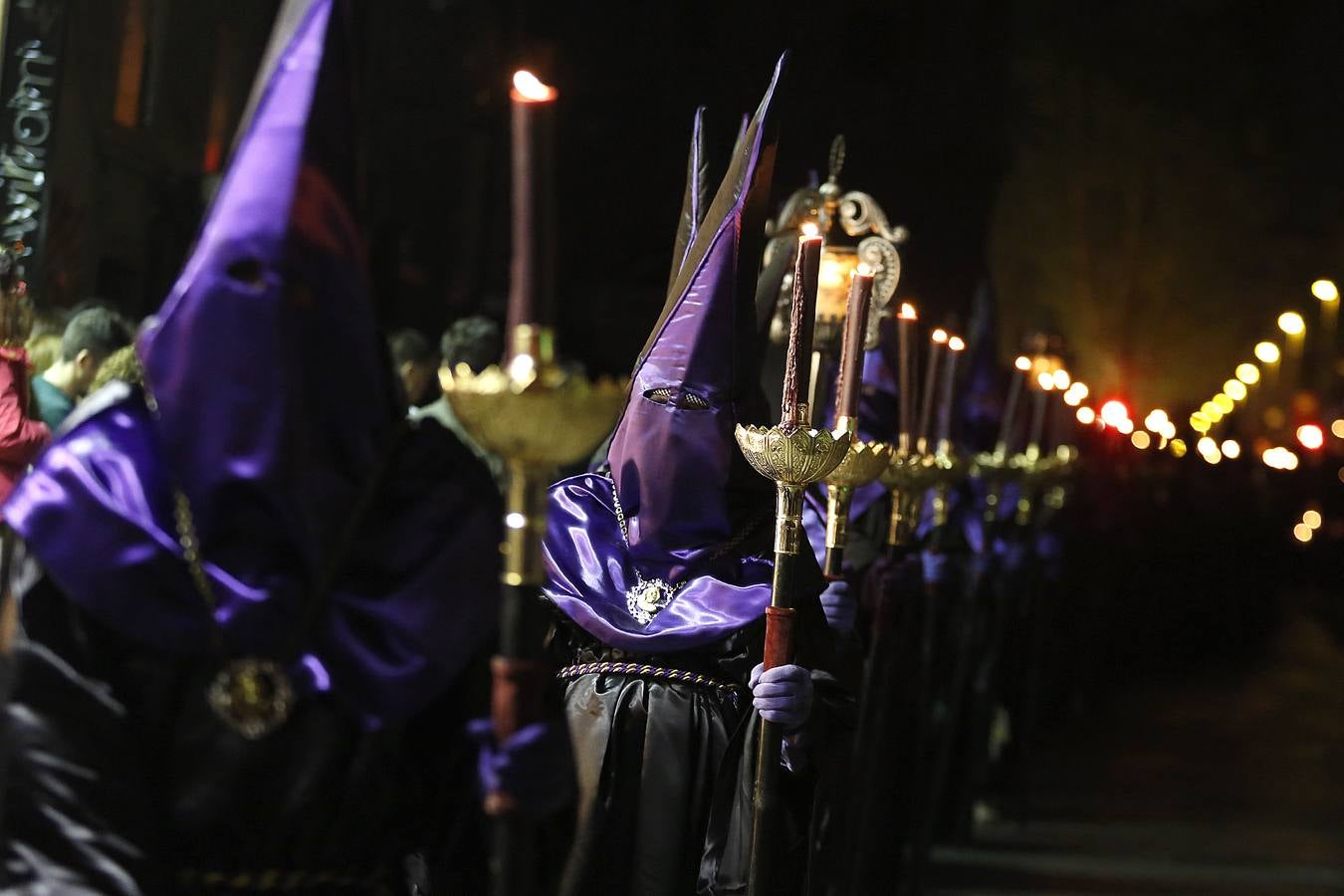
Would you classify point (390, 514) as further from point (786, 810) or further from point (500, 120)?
point (500, 120)

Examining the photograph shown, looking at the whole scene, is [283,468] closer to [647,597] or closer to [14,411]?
[647,597]

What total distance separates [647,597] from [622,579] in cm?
9

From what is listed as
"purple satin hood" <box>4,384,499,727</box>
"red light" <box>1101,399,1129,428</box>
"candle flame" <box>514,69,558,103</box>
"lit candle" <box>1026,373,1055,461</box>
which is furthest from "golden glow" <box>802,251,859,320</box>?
"red light" <box>1101,399,1129,428</box>

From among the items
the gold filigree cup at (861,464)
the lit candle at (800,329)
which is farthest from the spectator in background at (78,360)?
the lit candle at (800,329)

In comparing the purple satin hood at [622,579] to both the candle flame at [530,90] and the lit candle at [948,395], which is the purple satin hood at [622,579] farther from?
the lit candle at [948,395]

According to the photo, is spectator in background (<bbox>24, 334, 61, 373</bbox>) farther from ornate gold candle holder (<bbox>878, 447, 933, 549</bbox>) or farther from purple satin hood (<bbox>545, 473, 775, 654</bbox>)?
ornate gold candle holder (<bbox>878, 447, 933, 549</bbox>)

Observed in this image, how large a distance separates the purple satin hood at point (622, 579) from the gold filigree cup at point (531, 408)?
1.89m

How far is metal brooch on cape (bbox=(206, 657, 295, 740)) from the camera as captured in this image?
9.76ft

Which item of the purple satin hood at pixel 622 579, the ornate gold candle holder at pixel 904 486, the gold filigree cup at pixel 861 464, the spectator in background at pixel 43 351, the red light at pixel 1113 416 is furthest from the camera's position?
the red light at pixel 1113 416

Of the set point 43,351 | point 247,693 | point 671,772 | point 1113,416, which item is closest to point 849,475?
point 671,772

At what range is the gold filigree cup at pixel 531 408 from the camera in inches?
104

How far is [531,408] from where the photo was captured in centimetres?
266

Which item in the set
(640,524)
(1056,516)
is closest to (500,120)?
(1056,516)

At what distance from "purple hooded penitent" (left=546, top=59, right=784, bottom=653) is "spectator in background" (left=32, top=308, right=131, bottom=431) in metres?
2.66
